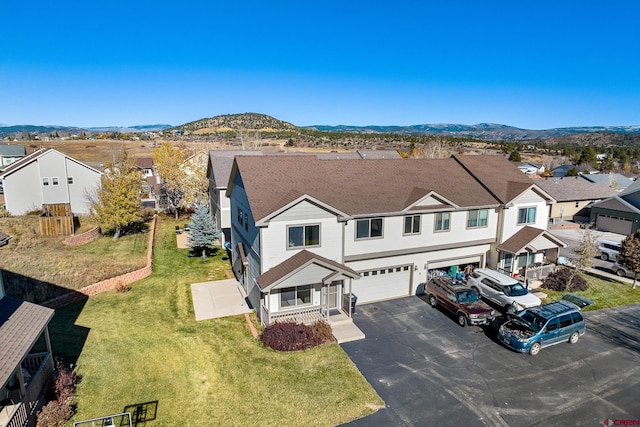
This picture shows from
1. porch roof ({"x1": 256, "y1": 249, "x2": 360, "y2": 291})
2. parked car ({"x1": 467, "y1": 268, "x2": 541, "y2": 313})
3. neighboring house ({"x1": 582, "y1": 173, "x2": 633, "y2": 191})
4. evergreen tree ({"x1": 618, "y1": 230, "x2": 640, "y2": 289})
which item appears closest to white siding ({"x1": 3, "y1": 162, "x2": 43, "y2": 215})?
porch roof ({"x1": 256, "y1": 249, "x2": 360, "y2": 291})

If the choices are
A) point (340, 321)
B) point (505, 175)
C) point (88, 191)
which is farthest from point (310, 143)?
point (340, 321)

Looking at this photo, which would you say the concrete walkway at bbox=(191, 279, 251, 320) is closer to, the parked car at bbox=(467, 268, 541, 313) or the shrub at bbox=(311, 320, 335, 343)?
the shrub at bbox=(311, 320, 335, 343)

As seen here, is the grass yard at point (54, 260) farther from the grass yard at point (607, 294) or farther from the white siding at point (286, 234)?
the grass yard at point (607, 294)

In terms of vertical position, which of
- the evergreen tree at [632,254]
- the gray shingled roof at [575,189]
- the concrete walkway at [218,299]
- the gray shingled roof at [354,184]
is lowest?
the concrete walkway at [218,299]

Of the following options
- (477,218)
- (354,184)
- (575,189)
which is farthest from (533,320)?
(575,189)

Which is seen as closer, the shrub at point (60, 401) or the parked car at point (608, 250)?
the shrub at point (60, 401)

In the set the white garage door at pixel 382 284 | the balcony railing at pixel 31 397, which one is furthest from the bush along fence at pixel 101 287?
the white garage door at pixel 382 284

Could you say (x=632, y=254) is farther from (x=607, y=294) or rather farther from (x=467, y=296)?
(x=467, y=296)
